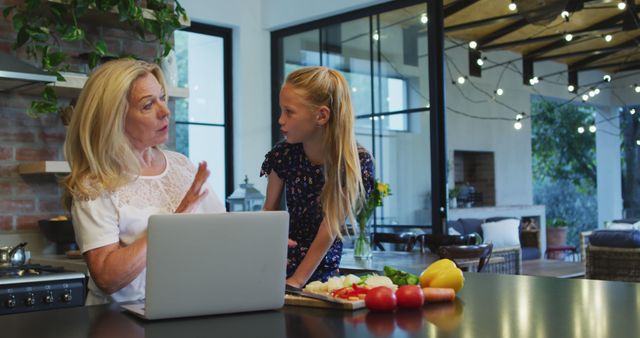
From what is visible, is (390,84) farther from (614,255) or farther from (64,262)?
(64,262)

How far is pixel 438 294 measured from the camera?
61.4 inches

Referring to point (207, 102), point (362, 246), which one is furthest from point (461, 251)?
point (207, 102)

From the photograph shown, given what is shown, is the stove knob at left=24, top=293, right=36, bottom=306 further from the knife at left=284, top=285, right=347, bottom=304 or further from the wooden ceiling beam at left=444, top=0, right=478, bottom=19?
the wooden ceiling beam at left=444, top=0, right=478, bottom=19

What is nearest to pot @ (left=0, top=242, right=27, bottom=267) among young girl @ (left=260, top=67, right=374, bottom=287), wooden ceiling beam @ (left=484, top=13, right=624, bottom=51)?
young girl @ (left=260, top=67, right=374, bottom=287)

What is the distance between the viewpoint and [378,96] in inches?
219

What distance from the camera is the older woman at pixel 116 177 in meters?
1.65

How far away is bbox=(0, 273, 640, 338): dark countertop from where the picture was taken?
1254 mm

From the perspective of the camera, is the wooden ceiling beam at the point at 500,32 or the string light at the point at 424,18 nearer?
the string light at the point at 424,18

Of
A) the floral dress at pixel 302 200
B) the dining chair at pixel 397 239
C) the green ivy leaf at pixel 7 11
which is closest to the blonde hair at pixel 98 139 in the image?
the floral dress at pixel 302 200

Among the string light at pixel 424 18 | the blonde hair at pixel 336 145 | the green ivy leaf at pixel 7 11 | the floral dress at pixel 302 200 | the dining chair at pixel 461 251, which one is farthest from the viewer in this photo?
the string light at pixel 424 18

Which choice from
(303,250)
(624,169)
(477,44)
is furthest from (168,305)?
(624,169)

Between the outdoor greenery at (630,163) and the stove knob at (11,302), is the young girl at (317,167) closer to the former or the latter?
the stove knob at (11,302)

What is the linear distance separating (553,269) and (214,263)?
289 inches

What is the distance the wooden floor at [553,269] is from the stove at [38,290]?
5767 millimetres
